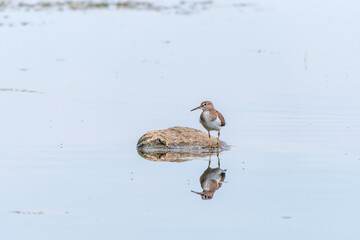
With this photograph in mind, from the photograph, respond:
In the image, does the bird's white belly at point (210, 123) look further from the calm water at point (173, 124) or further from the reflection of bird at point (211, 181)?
the reflection of bird at point (211, 181)

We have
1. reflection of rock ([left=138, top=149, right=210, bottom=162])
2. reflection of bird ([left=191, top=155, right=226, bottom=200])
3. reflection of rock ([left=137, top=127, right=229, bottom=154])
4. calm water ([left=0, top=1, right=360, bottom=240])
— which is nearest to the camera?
calm water ([left=0, top=1, right=360, bottom=240])

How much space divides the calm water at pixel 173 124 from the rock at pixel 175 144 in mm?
293

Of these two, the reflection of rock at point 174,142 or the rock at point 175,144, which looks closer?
the rock at point 175,144

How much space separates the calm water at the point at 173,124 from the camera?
11.1 meters

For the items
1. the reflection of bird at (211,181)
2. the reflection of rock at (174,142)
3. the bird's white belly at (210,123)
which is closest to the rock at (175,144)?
the reflection of rock at (174,142)

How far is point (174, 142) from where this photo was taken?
51.2 ft

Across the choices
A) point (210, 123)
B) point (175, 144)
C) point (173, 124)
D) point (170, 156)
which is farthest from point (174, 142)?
point (173, 124)

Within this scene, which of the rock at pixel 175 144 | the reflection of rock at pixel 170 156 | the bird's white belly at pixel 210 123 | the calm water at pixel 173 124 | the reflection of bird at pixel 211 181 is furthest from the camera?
the bird's white belly at pixel 210 123

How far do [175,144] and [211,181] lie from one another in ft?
8.22

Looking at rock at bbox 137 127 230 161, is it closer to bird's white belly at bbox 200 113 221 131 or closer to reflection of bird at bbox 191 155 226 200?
bird's white belly at bbox 200 113 221 131

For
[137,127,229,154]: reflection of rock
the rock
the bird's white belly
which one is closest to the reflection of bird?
the rock

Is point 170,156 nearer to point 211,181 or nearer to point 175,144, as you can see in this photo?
point 175,144

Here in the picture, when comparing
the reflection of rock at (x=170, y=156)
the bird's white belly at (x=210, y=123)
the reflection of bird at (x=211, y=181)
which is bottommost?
the reflection of bird at (x=211, y=181)

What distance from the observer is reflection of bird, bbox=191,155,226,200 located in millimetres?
12430
